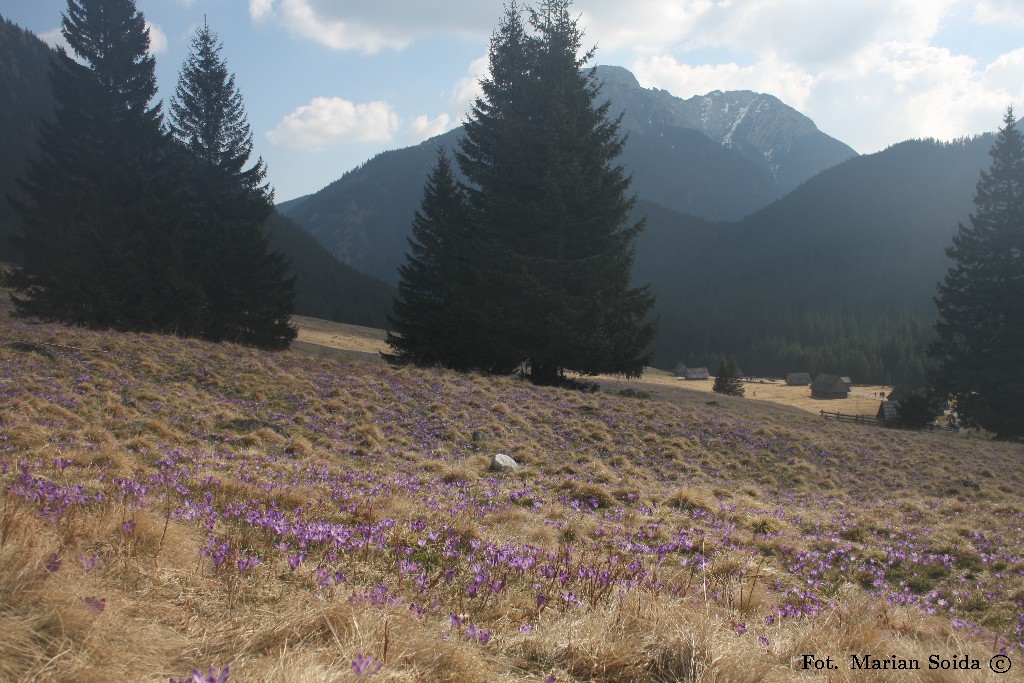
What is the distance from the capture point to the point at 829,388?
294ft

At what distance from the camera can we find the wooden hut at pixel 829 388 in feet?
292

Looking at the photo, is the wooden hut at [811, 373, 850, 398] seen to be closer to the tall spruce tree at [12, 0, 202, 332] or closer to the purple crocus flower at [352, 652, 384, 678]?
the tall spruce tree at [12, 0, 202, 332]

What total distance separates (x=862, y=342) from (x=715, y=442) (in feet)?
445

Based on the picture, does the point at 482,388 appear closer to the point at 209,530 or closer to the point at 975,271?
the point at 209,530

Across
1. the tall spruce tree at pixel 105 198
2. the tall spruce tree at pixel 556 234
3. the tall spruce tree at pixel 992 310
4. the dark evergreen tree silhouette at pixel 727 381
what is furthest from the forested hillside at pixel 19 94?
the tall spruce tree at pixel 992 310

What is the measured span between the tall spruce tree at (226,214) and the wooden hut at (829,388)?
3372 inches

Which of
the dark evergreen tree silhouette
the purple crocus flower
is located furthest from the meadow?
the dark evergreen tree silhouette

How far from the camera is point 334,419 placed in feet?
39.3

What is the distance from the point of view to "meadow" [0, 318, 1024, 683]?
2.66m

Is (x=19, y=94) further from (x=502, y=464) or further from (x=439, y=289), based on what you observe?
(x=502, y=464)

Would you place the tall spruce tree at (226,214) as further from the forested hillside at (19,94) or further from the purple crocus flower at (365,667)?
the forested hillside at (19,94)

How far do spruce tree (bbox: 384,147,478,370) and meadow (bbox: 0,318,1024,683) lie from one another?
9970 millimetres

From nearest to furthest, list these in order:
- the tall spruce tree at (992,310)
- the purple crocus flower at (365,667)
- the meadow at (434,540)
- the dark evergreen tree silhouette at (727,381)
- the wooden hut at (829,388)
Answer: the purple crocus flower at (365,667) < the meadow at (434,540) < the tall spruce tree at (992,310) < the dark evergreen tree silhouette at (727,381) < the wooden hut at (829,388)

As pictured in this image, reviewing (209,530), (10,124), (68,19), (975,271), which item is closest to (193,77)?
(68,19)
